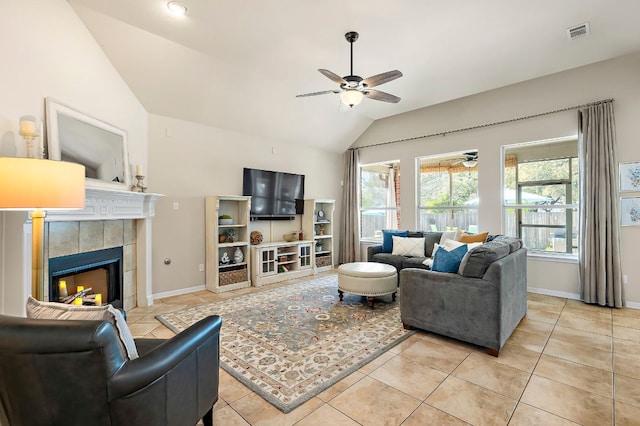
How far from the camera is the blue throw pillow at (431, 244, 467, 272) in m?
2.83

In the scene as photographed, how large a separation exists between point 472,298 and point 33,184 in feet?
10.4

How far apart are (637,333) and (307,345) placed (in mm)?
3245

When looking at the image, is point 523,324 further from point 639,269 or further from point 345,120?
point 345,120

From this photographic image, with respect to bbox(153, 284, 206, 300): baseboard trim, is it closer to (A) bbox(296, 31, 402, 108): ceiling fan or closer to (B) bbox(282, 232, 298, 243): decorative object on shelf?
(B) bbox(282, 232, 298, 243): decorative object on shelf

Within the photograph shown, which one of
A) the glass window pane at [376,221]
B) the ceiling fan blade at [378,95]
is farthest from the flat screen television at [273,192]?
the ceiling fan blade at [378,95]

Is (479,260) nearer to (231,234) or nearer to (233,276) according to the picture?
(233,276)

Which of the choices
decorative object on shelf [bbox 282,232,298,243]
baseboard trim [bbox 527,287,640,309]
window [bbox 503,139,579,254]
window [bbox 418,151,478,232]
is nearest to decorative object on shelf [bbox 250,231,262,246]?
decorative object on shelf [bbox 282,232,298,243]

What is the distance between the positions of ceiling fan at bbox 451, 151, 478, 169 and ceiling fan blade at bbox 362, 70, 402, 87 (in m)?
3.00

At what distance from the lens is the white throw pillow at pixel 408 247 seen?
476 centimetres

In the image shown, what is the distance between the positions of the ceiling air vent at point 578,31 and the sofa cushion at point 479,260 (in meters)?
2.43

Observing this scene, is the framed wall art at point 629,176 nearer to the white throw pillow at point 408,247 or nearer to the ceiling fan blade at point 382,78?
the white throw pillow at point 408,247

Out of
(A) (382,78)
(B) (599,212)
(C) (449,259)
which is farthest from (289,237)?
(B) (599,212)

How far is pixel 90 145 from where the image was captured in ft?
9.76

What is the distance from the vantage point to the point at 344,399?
193 cm
